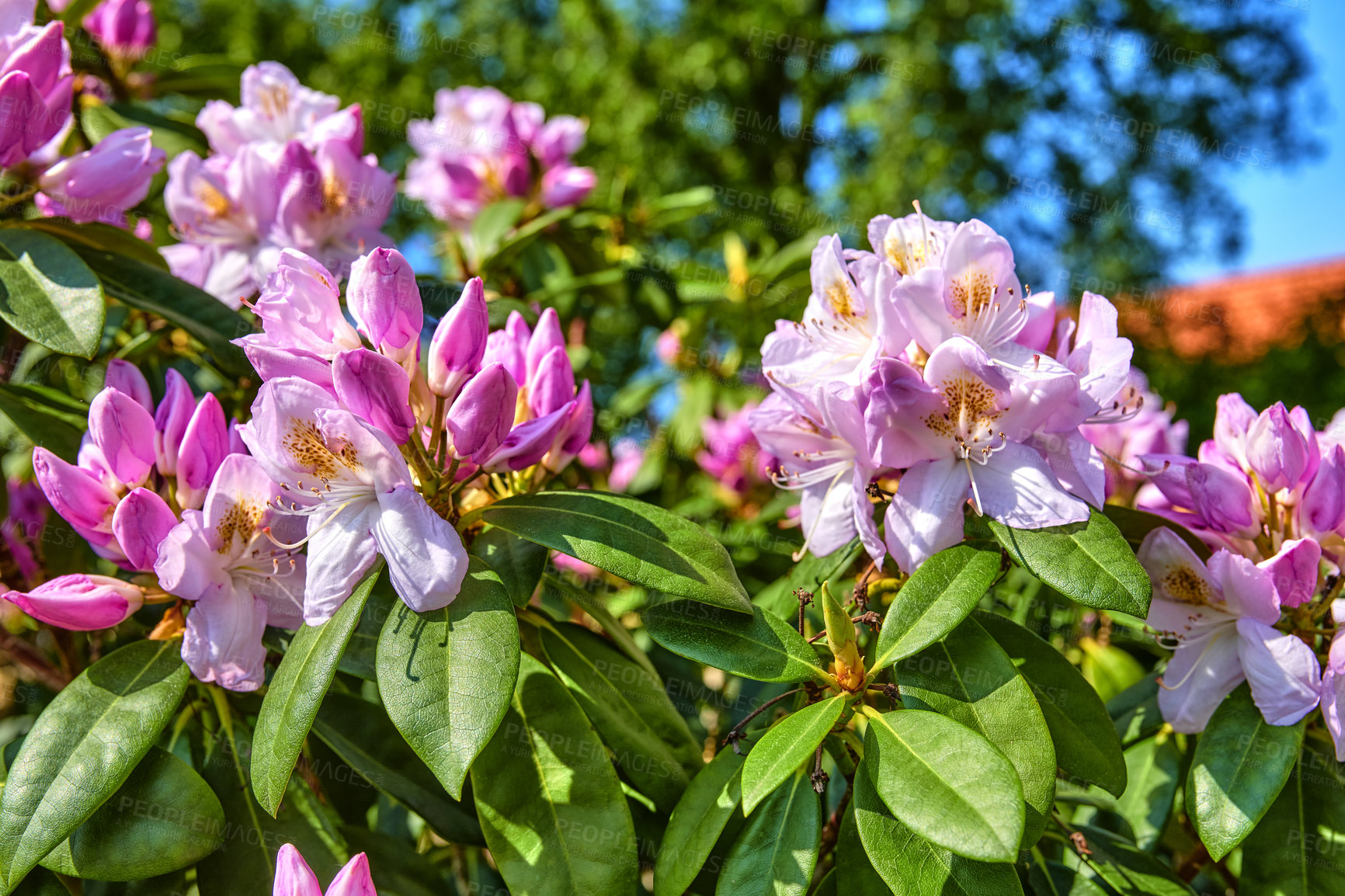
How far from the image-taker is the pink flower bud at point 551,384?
3.71ft

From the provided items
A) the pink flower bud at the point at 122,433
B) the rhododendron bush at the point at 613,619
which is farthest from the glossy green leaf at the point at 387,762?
the pink flower bud at the point at 122,433

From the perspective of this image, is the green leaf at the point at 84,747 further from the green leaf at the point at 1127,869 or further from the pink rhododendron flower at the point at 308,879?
the green leaf at the point at 1127,869

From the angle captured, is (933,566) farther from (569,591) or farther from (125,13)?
(125,13)

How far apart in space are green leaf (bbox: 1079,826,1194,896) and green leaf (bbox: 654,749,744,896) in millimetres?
459

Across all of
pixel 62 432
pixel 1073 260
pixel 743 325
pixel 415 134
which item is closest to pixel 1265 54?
pixel 1073 260

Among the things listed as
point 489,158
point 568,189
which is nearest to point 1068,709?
point 568,189

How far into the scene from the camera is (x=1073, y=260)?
957cm

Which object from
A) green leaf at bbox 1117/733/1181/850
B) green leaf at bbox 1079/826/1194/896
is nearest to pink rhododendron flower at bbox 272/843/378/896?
green leaf at bbox 1079/826/1194/896

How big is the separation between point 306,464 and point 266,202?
80 centimetres

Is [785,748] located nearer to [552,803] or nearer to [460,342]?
[552,803]

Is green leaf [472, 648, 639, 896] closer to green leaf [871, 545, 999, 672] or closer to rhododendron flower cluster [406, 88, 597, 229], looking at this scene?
green leaf [871, 545, 999, 672]

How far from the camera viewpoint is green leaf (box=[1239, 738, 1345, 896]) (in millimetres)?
1094

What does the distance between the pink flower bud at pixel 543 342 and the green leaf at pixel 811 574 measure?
0.40m

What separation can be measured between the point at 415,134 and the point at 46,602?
1.66m
